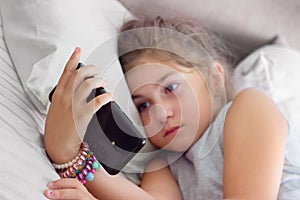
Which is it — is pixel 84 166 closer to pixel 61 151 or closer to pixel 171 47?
pixel 61 151

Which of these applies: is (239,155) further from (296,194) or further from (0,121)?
(0,121)

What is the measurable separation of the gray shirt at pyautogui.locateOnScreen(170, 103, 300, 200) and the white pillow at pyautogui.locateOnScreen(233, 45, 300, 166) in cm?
10

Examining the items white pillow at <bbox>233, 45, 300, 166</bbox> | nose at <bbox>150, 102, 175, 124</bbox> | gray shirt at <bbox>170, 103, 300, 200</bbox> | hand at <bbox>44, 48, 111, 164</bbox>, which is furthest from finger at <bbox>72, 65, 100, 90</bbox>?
white pillow at <bbox>233, 45, 300, 166</bbox>

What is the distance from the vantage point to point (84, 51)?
46.3 inches

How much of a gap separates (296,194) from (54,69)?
1.64ft

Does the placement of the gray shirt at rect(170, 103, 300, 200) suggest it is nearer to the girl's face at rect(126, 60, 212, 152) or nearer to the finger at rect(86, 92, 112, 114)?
the girl's face at rect(126, 60, 212, 152)

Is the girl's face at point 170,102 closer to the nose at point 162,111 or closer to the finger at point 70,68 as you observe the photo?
the nose at point 162,111

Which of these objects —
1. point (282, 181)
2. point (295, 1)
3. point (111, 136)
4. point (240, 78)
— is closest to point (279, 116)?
point (282, 181)

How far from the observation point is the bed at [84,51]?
3.09ft

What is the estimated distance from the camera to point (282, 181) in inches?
44.3

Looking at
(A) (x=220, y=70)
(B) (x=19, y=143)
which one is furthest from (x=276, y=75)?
(B) (x=19, y=143)

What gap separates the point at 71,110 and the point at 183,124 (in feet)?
0.92

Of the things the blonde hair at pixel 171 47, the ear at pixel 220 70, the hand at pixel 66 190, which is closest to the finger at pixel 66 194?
the hand at pixel 66 190

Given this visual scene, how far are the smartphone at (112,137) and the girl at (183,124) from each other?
0.01 meters
